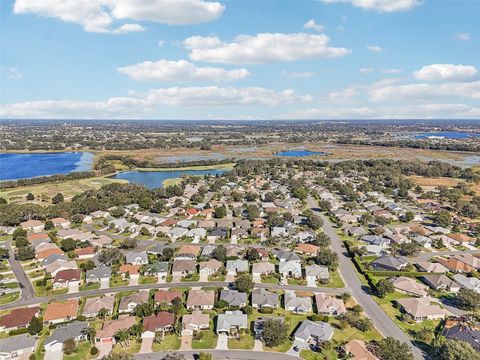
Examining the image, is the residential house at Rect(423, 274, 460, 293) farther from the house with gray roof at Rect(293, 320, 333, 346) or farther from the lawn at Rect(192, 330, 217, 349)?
the lawn at Rect(192, 330, 217, 349)

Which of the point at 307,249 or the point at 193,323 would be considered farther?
the point at 307,249

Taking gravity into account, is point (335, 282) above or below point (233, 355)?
above

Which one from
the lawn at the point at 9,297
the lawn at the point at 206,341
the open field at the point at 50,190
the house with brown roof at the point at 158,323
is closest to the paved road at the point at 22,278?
the lawn at the point at 9,297

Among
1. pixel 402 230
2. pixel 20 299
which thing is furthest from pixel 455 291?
pixel 20 299

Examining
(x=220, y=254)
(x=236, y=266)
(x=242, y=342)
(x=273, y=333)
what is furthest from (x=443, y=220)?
(x=242, y=342)

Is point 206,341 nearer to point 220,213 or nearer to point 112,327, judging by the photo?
point 112,327

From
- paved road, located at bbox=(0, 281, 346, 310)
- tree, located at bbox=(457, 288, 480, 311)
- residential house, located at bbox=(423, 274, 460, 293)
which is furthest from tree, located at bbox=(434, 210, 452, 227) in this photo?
paved road, located at bbox=(0, 281, 346, 310)

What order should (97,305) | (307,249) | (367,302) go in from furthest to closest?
(307,249) < (367,302) < (97,305)

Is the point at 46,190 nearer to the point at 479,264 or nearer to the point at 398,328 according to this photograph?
the point at 398,328
